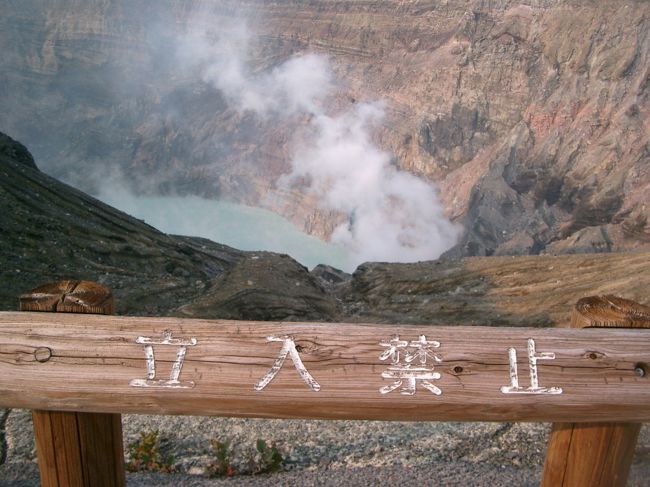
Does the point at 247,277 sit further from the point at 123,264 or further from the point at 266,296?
the point at 123,264

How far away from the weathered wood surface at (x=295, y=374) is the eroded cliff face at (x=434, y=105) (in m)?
22.7

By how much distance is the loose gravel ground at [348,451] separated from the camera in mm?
2920

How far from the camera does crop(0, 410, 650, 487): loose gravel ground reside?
292 centimetres

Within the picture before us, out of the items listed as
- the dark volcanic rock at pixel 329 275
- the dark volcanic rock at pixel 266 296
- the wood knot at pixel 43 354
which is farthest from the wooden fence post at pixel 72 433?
the dark volcanic rock at pixel 329 275

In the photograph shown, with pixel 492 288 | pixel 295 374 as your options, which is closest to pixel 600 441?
pixel 295 374

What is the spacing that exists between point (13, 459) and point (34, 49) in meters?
61.9

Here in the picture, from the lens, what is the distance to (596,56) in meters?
37.8

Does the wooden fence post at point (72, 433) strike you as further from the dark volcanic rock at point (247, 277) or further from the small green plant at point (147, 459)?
the dark volcanic rock at point (247, 277)

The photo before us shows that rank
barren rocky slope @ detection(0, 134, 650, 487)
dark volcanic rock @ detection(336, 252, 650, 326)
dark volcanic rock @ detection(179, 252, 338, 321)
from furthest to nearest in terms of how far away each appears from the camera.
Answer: dark volcanic rock @ detection(336, 252, 650, 326) → dark volcanic rock @ detection(179, 252, 338, 321) → barren rocky slope @ detection(0, 134, 650, 487)

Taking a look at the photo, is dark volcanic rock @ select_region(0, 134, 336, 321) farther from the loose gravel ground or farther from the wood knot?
the wood knot

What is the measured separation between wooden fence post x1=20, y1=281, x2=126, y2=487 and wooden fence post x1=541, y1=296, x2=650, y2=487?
1337 mm

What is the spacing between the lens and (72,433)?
1.72m

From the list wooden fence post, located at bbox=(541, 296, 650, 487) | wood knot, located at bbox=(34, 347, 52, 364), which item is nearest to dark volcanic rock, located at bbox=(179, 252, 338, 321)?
wood knot, located at bbox=(34, 347, 52, 364)

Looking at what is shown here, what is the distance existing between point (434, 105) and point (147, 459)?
4546 centimetres
